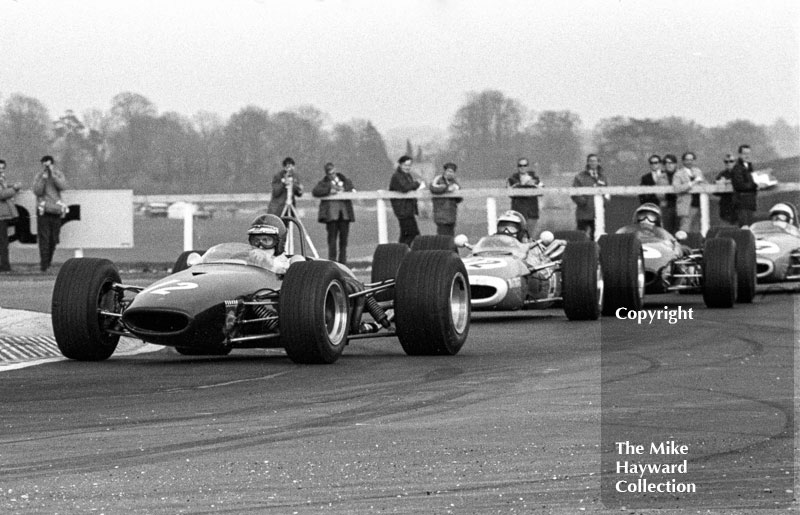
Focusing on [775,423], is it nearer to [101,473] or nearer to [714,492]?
[714,492]

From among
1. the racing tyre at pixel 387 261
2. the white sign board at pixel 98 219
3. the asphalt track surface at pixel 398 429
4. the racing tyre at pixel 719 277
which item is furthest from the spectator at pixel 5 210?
the asphalt track surface at pixel 398 429

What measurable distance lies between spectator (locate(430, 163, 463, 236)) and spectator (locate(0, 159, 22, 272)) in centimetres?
658

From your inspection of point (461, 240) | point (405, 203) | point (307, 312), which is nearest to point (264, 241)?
point (307, 312)

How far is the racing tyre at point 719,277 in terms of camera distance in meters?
19.6

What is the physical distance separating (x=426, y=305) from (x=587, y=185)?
47.6 ft

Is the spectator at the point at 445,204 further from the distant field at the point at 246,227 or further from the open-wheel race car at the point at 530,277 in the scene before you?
the open-wheel race car at the point at 530,277

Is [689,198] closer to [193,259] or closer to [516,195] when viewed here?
[516,195]

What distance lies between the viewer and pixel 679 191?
1061 inches

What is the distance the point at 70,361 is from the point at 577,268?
614 cm

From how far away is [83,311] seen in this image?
12.9 m

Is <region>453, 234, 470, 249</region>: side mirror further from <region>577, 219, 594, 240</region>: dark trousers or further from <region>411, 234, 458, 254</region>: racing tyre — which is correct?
<region>577, 219, 594, 240</region>: dark trousers

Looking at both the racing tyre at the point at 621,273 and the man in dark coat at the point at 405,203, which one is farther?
the man in dark coat at the point at 405,203

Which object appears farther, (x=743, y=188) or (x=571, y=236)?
(x=743, y=188)

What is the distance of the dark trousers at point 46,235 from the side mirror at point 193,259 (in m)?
10.8
